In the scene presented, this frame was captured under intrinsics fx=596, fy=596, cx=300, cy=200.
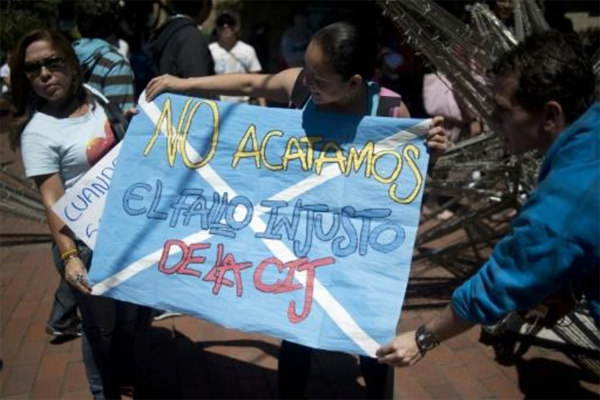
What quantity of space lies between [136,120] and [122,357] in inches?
40.4

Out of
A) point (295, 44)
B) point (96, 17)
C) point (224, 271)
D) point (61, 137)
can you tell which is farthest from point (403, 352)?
point (295, 44)

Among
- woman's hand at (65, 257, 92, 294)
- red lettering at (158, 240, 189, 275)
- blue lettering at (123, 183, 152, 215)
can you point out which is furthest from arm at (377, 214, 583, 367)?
woman's hand at (65, 257, 92, 294)

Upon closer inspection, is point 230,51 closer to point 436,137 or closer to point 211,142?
point 211,142

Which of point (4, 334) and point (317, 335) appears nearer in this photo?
point (317, 335)

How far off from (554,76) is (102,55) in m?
2.27

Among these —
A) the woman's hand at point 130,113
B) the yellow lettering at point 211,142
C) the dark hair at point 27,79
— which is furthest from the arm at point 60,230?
the yellow lettering at point 211,142

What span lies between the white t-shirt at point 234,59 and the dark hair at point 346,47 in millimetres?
3162

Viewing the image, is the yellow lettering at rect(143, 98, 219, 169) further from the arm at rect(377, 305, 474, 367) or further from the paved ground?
the paved ground

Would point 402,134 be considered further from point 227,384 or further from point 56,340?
point 56,340

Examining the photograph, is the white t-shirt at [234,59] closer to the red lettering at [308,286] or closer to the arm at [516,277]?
the red lettering at [308,286]

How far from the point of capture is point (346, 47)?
71.9 inches

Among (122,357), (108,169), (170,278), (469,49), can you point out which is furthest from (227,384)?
(469,49)

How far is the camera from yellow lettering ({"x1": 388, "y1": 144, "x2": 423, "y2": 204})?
1.89m

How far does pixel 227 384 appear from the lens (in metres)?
2.84
